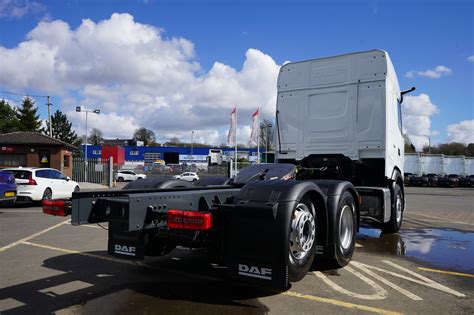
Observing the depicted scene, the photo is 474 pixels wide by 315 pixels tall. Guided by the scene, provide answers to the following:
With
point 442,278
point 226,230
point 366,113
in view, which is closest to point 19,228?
point 226,230

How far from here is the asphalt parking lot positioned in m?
4.29

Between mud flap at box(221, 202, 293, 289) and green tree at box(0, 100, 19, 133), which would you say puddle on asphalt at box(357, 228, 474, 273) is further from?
green tree at box(0, 100, 19, 133)

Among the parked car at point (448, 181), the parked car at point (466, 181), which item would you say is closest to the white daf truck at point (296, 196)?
the parked car at point (448, 181)

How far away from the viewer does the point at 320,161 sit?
28.7ft

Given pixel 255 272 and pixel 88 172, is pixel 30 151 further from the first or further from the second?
pixel 255 272

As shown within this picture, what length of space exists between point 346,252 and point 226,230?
2270 millimetres

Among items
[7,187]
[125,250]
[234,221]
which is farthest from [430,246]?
[7,187]

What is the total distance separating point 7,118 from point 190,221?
226 ft

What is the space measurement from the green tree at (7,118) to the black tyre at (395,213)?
195 ft

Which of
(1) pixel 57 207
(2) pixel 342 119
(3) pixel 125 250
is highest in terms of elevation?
(2) pixel 342 119

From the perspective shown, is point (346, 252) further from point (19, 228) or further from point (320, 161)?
point (19, 228)

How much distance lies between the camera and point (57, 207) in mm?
4680

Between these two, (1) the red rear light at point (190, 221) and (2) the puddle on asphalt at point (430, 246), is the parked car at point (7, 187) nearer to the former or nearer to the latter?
(2) the puddle on asphalt at point (430, 246)

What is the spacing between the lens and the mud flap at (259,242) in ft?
13.0
